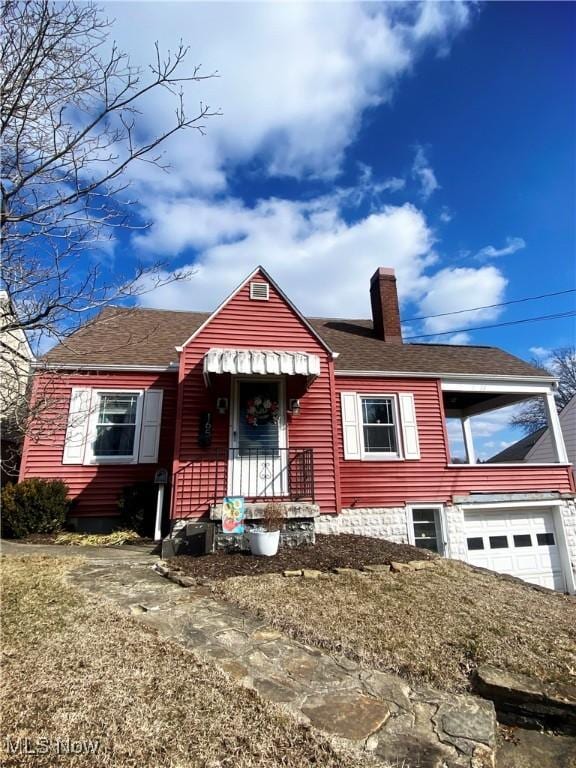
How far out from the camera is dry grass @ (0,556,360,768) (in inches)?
84.6

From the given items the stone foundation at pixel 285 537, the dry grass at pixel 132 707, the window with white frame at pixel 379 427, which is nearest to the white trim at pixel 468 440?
the window with white frame at pixel 379 427

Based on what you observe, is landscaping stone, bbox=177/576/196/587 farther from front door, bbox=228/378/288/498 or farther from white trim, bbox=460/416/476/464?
white trim, bbox=460/416/476/464

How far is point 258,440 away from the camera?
886cm

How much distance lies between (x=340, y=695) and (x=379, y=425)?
8150 mm

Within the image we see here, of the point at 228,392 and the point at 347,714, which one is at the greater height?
the point at 228,392

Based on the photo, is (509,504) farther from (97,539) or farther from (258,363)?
(97,539)

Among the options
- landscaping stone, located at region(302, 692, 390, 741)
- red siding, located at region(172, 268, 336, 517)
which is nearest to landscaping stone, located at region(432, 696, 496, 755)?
landscaping stone, located at region(302, 692, 390, 741)

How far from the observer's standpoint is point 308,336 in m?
9.53

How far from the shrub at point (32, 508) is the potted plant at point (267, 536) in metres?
4.64

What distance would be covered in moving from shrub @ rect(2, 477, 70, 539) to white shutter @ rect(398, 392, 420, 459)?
8.60 meters

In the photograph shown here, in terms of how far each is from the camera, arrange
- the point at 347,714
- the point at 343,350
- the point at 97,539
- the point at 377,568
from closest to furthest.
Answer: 1. the point at 347,714
2. the point at 377,568
3. the point at 97,539
4. the point at 343,350

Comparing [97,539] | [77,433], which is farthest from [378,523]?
[77,433]

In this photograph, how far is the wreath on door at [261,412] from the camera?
890 centimetres

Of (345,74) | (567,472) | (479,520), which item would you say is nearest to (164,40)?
(345,74)
